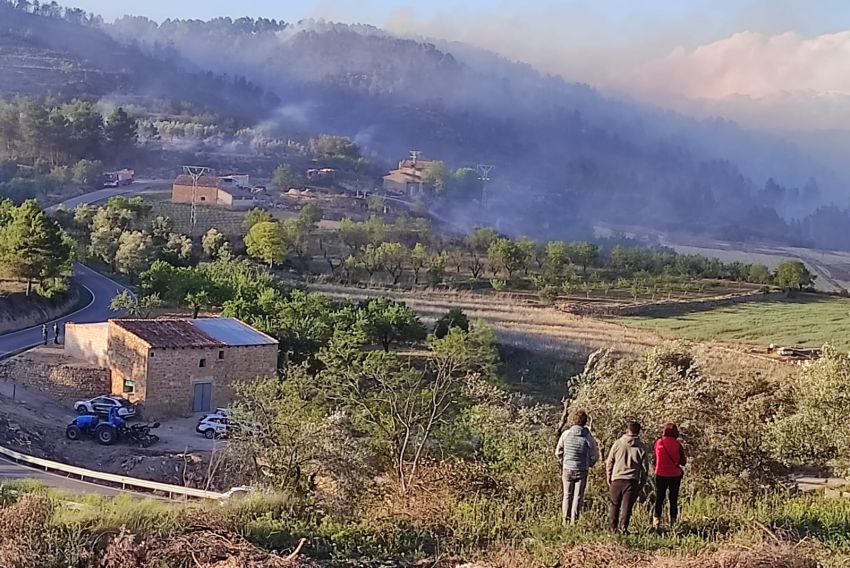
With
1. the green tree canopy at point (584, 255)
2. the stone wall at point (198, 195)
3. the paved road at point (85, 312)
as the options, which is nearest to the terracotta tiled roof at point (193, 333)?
the paved road at point (85, 312)

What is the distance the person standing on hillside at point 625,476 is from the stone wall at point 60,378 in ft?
62.4

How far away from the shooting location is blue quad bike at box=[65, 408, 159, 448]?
19.6 metres

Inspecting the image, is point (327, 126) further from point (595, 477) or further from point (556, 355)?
point (595, 477)

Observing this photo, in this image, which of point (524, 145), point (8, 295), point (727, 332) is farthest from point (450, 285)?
point (524, 145)

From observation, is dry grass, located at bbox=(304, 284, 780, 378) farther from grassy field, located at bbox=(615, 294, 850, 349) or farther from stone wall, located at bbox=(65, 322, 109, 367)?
stone wall, located at bbox=(65, 322, 109, 367)

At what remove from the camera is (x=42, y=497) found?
20.5 feet

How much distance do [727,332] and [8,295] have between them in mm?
25790

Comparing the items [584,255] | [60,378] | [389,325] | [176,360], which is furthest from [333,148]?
[176,360]

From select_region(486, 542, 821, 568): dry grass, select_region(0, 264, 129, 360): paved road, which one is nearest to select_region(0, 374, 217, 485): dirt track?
select_region(0, 264, 129, 360): paved road

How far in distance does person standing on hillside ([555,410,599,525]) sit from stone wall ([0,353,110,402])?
18.7 metres

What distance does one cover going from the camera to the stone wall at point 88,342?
24.2 meters

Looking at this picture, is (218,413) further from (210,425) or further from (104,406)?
(104,406)

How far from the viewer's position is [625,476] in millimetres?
6941

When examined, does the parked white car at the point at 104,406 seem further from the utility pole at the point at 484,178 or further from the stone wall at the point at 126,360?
the utility pole at the point at 484,178
